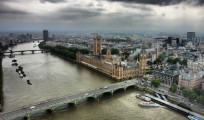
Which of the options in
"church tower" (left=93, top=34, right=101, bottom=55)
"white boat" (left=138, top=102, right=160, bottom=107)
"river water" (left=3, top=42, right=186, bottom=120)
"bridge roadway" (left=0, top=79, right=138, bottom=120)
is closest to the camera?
"bridge roadway" (left=0, top=79, right=138, bottom=120)

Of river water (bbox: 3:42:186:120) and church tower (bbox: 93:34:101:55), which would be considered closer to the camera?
river water (bbox: 3:42:186:120)

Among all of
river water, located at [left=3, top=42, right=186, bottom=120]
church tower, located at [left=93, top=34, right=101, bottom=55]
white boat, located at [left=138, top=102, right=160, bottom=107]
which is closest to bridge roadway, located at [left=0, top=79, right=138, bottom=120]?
river water, located at [left=3, top=42, right=186, bottom=120]

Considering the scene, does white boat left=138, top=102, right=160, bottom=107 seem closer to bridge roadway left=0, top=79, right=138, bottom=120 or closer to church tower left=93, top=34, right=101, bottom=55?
bridge roadway left=0, top=79, right=138, bottom=120

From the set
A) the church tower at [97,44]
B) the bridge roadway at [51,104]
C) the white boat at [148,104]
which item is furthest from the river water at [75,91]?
the church tower at [97,44]

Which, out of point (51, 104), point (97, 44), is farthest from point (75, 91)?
point (97, 44)

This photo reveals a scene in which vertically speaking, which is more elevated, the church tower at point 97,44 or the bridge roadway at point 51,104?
the church tower at point 97,44

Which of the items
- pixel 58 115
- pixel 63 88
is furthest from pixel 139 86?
pixel 58 115

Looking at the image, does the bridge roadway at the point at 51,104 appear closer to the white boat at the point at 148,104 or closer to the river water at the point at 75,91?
the river water at the point at 75,91

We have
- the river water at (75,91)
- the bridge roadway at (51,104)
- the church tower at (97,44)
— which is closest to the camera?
the bridge roadway at (51,104)

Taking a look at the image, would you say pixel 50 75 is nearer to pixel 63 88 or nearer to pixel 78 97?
pixel 63 88

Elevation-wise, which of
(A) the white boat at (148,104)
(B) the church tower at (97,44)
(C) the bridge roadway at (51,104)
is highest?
(B) the church tower at (97,44)

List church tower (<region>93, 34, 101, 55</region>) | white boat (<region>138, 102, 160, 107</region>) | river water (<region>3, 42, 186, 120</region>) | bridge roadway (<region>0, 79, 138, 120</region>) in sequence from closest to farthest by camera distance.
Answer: bridge roadway (<region>0, 79, 138, 120</region>) < river water (<region>3, 42, 186, 120</region>) < white boat (<region>138, 102, 160, 107</region>) < church tower (<region>93, 34, 101, 55</region>)

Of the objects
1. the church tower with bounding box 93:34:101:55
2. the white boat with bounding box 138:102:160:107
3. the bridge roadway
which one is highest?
the church tower with bounding box 93:34:101:55
